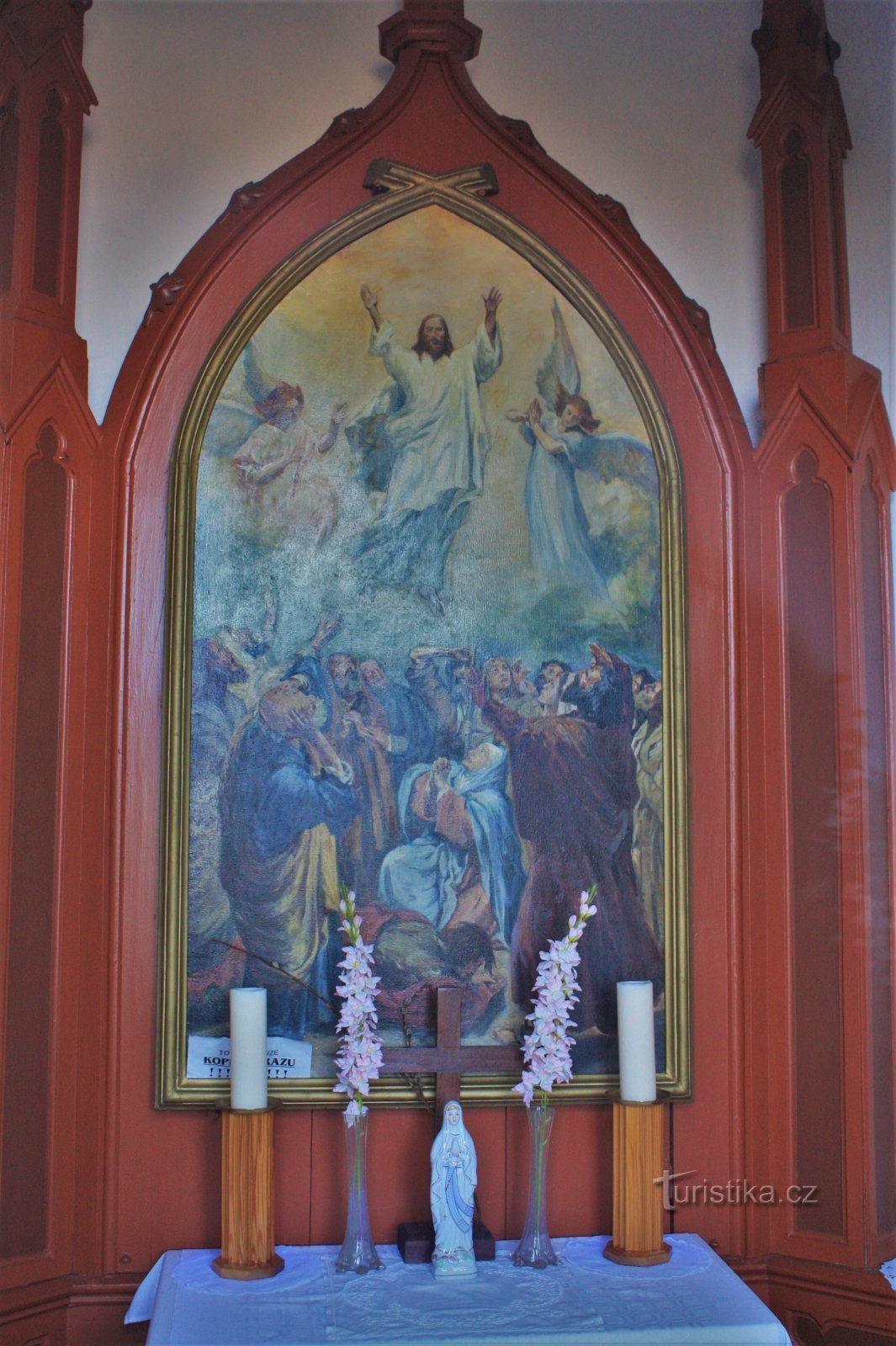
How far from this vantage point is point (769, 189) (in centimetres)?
416

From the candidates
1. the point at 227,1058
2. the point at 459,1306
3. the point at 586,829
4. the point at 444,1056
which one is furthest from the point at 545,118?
the point at 459,1306

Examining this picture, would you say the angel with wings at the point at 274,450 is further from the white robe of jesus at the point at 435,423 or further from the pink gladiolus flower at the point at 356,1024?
the pink gladiolus flower at the point at 356,1024

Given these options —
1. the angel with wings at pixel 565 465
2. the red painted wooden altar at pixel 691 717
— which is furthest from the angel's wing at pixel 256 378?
the angel with wings at pixel 565 465

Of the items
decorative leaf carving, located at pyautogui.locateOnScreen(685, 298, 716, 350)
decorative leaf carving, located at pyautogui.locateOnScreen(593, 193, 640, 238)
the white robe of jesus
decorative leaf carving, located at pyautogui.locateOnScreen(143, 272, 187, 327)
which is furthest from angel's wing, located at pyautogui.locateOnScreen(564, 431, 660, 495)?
decorative leaf carving, located at pyautogui.locateOnScreen(143, 272, 187, 327)

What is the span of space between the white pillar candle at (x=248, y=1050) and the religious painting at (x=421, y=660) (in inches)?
9.7

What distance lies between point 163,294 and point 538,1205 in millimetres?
2855

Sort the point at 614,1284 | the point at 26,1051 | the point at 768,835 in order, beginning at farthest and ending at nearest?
1. the point at 768,835
2. the point at 26,1051
3. the point at 614,1284

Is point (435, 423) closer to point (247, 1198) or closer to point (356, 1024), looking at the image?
point (356, 1024)

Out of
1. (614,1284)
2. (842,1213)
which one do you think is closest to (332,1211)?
(614,1284)

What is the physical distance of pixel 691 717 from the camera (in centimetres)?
403

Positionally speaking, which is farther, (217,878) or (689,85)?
(689,85)

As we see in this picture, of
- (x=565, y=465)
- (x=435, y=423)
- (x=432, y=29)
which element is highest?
(x=432, y=29)

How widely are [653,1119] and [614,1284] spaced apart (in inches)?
17.1

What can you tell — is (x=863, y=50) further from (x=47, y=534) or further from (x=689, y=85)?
(x=47, y=534)
